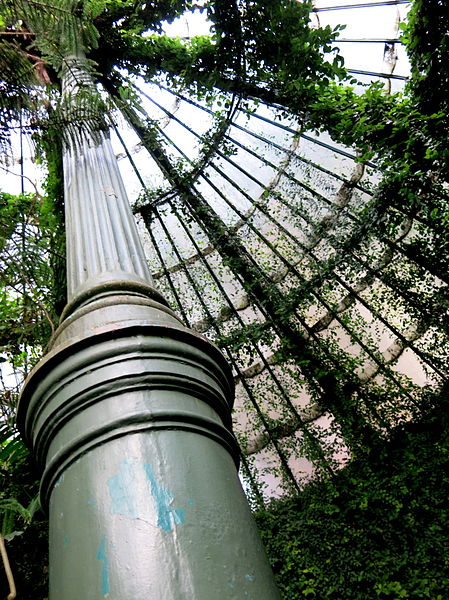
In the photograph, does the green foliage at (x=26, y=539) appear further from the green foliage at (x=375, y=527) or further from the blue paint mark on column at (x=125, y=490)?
the green foliage at (x=375, y=527)

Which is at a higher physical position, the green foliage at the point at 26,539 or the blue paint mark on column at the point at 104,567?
the green foliage at the point at 26,539

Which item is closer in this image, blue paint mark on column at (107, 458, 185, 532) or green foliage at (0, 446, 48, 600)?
blue paint mark on column at (107, 458, 185, 532)

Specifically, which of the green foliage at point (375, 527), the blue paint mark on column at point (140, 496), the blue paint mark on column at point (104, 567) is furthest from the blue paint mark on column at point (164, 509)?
the green foliage at point (375, 527)

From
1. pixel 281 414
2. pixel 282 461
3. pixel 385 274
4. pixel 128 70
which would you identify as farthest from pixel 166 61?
pixel 282 461

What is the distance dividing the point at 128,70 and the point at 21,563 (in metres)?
6.84

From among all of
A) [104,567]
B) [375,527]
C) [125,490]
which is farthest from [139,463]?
[375,527]

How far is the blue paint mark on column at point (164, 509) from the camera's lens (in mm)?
1101

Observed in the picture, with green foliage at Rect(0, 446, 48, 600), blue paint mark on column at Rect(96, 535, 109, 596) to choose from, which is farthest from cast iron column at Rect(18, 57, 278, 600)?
green foliage at Rect(0, 446, 48, 600)

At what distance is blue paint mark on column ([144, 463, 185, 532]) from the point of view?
1.10 metres

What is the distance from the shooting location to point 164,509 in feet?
3.68

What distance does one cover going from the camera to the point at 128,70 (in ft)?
24.2

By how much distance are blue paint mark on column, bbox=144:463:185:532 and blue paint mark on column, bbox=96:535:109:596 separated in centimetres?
13

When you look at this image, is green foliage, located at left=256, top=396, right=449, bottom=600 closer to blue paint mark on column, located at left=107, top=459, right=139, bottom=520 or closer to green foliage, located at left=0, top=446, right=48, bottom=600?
green foliage, located at left=0, top=446, right=48, bottom=600

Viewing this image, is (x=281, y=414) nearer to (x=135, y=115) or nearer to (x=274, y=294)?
(x=274, y=294)
